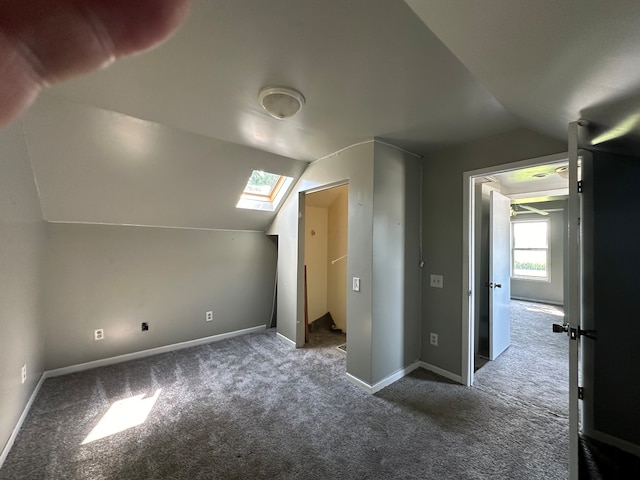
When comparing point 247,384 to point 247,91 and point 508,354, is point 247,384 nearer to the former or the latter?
point 247,91

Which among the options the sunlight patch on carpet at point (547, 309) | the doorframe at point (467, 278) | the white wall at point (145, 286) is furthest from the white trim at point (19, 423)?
the sunlight patch on carpet at point (547, 309)

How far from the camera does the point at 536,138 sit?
2.11 meters

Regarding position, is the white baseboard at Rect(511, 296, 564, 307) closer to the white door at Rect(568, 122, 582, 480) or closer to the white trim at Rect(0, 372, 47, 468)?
the white door at Rect(568, 122, 582, 480)

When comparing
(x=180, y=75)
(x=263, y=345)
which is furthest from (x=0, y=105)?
(x=263, y=345)

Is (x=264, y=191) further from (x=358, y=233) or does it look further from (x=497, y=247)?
(x=497, y=247)

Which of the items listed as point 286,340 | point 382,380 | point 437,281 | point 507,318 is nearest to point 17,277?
point 286,340

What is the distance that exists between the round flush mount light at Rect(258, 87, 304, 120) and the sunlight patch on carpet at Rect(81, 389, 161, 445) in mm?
2436

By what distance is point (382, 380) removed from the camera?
96.7 inches

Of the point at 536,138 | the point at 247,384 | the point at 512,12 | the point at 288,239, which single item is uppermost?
the point at 536,138

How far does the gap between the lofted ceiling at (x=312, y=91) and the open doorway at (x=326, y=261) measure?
114 centimetres

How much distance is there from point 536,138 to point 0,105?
283 cm

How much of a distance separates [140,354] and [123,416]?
116 centimetres

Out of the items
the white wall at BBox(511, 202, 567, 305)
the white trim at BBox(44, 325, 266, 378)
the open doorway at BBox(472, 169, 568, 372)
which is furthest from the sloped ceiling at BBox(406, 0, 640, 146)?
the white wall at BBox(511, 202, 567, 305)

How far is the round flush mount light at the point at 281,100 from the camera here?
5.23 feet
